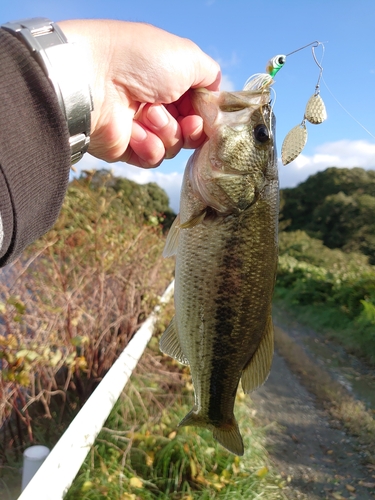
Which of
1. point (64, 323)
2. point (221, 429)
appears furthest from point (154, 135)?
point (64, 323)

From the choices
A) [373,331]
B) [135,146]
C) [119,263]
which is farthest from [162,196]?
[135,146]

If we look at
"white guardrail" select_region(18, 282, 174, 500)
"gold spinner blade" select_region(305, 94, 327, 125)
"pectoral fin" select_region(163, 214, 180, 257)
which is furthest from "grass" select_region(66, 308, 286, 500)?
"gold spinner blade" select_region(305, 94, 327, 125)

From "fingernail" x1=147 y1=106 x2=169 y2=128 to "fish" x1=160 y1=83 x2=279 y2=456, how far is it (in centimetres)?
16

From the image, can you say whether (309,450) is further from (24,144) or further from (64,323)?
(24,144)

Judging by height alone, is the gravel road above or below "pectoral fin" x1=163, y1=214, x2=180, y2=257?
below

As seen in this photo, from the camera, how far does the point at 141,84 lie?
1844mm

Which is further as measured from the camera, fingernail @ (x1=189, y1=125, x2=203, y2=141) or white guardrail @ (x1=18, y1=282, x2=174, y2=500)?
white guardrail @ (x1=18, y1=282, x2=174, y2=500)

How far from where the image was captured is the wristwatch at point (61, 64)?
1.35 meters

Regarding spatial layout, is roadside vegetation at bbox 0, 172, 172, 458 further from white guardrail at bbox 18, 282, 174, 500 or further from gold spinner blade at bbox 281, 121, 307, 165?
gold spinner blade at bbox 281, 121, 307, 165

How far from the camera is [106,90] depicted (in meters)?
1.83

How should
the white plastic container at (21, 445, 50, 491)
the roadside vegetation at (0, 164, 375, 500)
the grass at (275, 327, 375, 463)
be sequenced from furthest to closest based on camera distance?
1. the grass at (275, 327, 375, 463)
2. the roadside vegetation at (0, 164, 375, 500)
3. the white plastic container at (21, 445, 50, 491)

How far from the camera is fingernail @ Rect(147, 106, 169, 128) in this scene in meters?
1.92

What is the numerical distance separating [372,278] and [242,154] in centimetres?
1028

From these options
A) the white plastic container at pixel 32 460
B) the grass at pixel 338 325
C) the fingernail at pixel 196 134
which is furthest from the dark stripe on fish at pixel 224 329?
the grass at pixel 338 325
